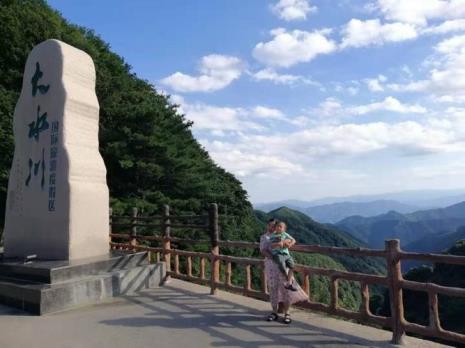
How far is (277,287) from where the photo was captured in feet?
20.8

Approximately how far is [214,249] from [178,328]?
2.69 metres

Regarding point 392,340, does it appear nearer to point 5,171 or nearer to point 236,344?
point 236,344

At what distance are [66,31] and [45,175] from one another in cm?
1767

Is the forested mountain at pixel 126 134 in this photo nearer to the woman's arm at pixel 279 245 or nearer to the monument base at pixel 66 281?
the monument base at pixel 66 281

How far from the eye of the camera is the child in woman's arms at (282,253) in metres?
6.23

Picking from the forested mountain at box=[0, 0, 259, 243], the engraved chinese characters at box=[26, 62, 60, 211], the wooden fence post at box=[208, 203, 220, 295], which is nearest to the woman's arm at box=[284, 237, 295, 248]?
the wooden fence post at box=[208, 203, 220, 295]

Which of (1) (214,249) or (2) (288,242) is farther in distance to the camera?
(1) (214,249)

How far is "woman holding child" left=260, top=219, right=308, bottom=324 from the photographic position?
6254 millimetres

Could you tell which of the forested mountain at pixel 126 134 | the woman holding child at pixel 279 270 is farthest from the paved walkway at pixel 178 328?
the forested mountain at pixel 126 134

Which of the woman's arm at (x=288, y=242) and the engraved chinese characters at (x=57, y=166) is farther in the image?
the engraved chinese characters at (x=57, y=166)

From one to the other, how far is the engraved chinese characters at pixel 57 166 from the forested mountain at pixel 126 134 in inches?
275

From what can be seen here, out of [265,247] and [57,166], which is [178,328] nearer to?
[265,247]

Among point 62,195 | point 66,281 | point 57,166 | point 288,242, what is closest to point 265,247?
point 288,242

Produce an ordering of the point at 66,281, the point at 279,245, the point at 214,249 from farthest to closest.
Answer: the point at 214,249 → the point at 66,281 → the point at 279,245
